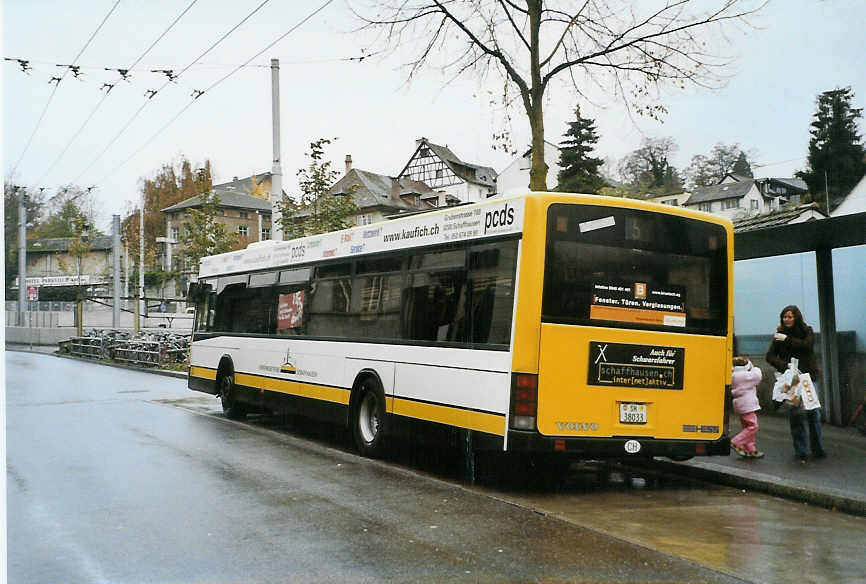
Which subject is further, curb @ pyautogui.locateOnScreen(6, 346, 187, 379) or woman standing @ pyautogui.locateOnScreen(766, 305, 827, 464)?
curb @ pyautogui.locateOnScreen(6, 346, 187, 379)

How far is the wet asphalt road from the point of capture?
19.6 feet

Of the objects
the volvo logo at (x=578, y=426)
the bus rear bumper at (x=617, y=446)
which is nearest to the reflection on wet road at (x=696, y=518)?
the bus rear bumper at (x=617, y=446)

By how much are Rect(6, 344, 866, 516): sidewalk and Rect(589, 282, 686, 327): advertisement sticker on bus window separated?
1.80 metres

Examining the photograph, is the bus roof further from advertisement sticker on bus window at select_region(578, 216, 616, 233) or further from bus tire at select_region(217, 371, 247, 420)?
bus tire at select_region(217, 371, 247, 420)

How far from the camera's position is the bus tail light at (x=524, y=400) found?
345 inches

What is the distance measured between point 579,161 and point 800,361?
210 feet

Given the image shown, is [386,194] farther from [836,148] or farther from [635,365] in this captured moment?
[635,365]

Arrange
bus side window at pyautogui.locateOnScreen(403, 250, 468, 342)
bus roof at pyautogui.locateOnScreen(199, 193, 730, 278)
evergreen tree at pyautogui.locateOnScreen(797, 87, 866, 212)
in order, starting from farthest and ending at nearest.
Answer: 1. evergreen tree at pyautogui.locateOnScreen(797, 87, 866, 212)
2. bus side window at pyautogui.locateOnScreen(403, 250, 468, 342)
3. bus roof at pyautogui.locateOnScreen(199, 193, 730, 278)

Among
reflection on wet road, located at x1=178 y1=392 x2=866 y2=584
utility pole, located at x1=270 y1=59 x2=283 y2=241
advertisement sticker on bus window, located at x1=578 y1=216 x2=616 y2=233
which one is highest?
utility pole, located at x1=270 y1=59 x2=283 y2=241

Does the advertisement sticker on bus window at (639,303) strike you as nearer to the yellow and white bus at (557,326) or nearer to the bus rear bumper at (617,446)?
the yellow and white bus at (557,326)

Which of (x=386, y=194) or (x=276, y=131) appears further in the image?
(x=386, y=194)

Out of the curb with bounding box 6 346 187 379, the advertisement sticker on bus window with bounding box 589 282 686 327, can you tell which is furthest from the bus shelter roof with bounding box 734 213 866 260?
the curb with bounding box 6 346 187 379

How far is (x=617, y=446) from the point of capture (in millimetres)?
9070

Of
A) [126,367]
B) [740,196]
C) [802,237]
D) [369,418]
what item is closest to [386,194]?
[740,196]
